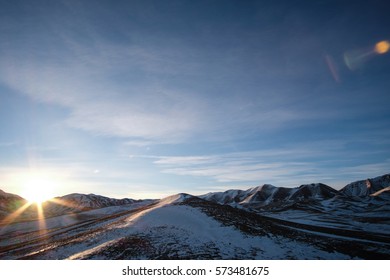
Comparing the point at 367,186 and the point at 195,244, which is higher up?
the point at 367,186

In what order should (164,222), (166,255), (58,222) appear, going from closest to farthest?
1. (166,255)
2. (164,222)
3. (58,222)

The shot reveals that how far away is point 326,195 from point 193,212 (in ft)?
539

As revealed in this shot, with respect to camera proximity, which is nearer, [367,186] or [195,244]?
[195,244]

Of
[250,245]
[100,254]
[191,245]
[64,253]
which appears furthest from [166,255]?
[64,253]

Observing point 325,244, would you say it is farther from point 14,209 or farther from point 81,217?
point 14,209

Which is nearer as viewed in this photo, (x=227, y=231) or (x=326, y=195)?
(x=227, y=231)

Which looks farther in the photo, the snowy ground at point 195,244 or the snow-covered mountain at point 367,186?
the snow-covered mountain at point 367,186

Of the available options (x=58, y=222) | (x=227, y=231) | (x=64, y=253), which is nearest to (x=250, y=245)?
(x=227, y=231)

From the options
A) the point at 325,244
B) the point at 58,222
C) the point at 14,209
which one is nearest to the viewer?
the point at 325,244

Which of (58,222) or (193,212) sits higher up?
(193,212)

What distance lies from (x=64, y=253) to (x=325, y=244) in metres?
27.0

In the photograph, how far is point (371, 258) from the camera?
2205 cm

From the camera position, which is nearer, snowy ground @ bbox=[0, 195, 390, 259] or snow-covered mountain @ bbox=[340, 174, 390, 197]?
snowy ground @ bbox=[0, 195, 390, 259]

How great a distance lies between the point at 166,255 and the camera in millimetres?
20531
